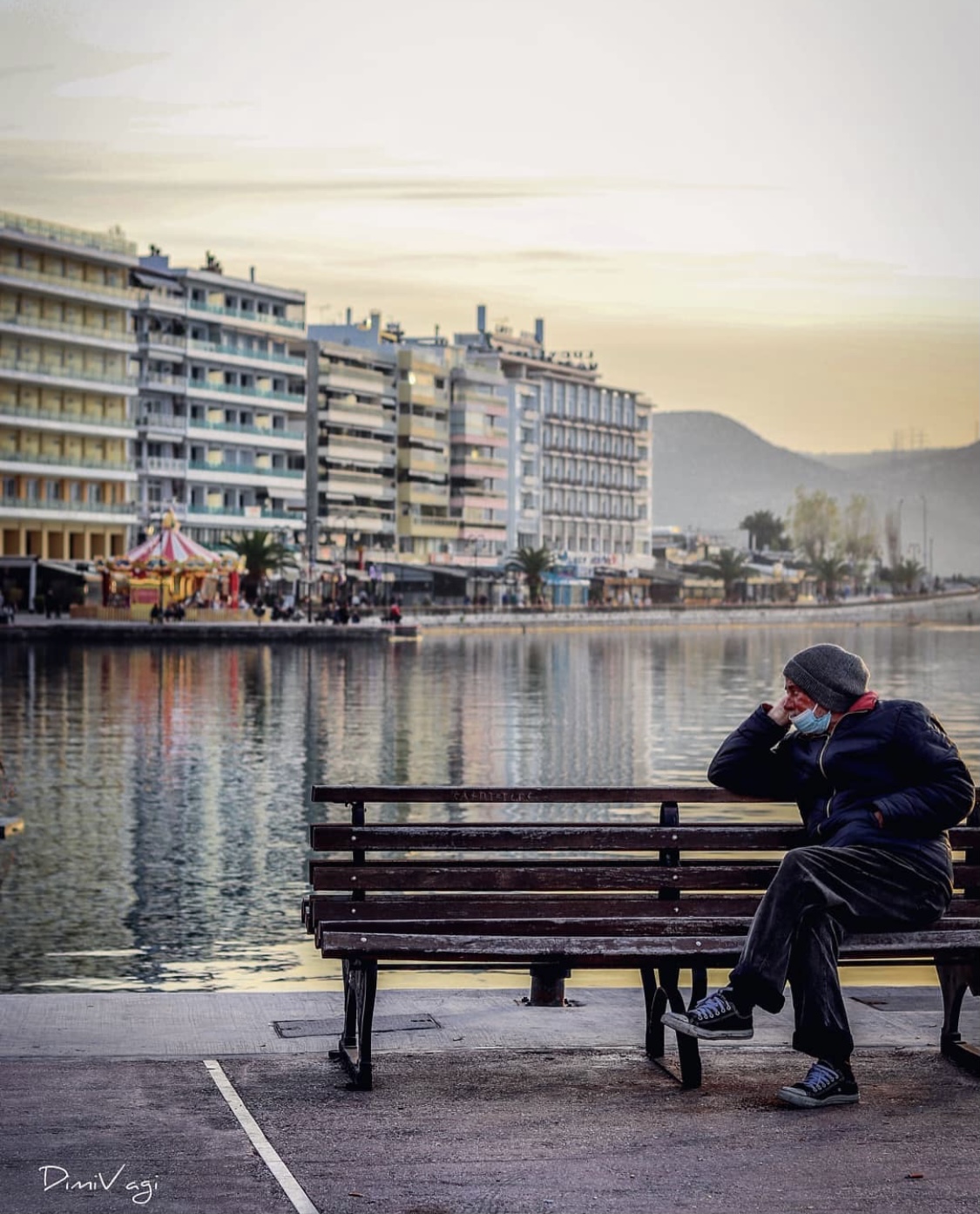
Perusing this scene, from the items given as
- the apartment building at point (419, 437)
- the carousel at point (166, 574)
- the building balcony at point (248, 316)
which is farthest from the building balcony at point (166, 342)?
the carousel at point (166, 574)

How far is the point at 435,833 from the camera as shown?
7.86 meters

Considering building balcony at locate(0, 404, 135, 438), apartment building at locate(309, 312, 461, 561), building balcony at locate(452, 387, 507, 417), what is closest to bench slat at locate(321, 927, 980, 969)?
building balcony at locate(0, 404, 135, 438)

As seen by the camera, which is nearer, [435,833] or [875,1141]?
[875,1141]

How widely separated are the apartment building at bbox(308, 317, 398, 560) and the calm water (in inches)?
2245

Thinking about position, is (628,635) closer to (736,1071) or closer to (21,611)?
(21,611)

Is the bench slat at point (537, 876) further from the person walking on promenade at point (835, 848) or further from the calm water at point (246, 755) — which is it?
the calm water at point (246, 755)

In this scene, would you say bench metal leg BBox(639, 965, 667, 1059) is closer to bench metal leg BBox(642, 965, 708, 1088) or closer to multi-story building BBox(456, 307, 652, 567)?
bench metal leg BBox(642, 965, 708, 1088)

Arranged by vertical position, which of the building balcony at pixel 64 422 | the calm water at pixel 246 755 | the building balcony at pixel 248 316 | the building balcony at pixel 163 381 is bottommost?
the calm water at pixel 246 755

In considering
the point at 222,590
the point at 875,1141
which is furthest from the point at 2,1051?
the point at 222,590

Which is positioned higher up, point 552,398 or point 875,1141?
point 552,398

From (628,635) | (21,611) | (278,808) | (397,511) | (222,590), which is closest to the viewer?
(278,808)

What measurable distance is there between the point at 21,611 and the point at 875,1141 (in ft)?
339

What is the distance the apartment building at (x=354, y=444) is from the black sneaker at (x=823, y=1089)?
137469 mm

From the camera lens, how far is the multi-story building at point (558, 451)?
180 metres
